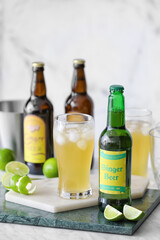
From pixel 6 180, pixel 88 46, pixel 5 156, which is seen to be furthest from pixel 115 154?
pixel 88 46

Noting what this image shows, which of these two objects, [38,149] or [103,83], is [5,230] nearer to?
[38,149]

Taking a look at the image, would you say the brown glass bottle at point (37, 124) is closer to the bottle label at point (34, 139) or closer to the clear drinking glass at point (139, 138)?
the bottle label at point (34, 139)

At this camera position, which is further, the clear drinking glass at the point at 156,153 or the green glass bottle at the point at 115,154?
Answer: the clear drinking glass at the point at 156,153

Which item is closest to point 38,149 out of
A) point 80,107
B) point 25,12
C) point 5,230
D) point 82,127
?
point 80,107

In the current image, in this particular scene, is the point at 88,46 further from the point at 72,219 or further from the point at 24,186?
the point at 72,219

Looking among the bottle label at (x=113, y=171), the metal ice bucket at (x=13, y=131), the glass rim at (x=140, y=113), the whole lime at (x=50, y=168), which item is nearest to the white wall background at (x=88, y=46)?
the glass rim at (x=140, y=113)

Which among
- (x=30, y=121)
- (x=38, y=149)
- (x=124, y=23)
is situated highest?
(x=124, y=23)
